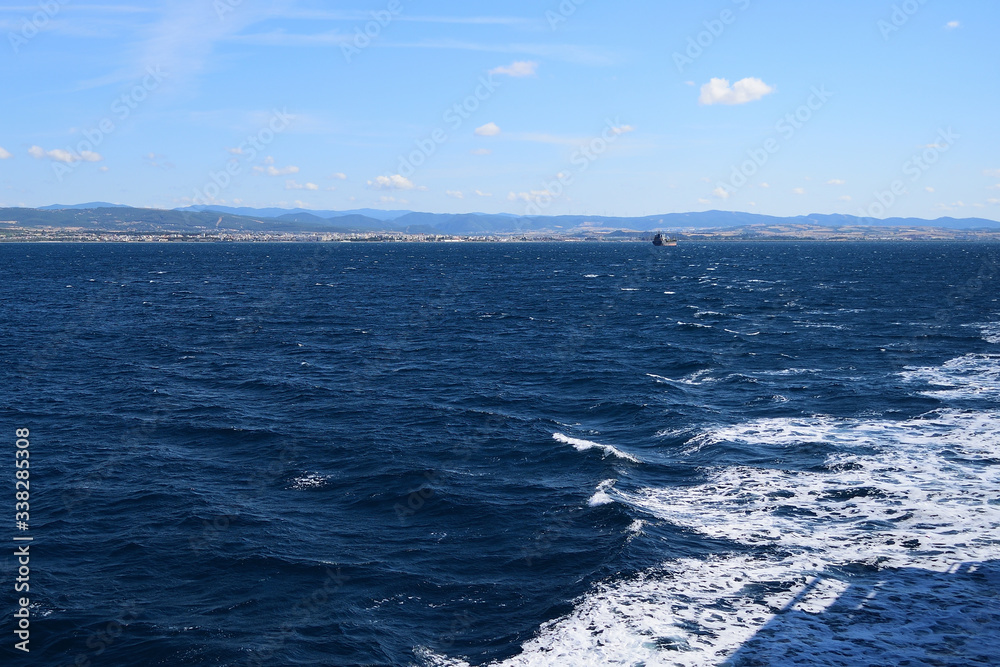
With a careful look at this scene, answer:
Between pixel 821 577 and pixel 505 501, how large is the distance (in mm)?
12368

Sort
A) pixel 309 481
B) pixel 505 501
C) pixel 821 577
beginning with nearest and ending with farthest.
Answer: pixel 821 577
pixel 505 501
pixel 309 481

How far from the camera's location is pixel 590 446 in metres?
36.5

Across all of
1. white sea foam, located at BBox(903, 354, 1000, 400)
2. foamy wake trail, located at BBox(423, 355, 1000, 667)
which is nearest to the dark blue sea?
foamy wake trail, located at BBox(423, 355, 1000, 667)

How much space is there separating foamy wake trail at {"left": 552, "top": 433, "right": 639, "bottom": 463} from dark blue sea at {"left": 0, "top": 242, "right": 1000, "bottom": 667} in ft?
0.58

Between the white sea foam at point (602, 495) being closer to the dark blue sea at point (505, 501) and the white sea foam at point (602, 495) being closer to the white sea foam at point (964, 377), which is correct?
the dark blue sea at point (505, 501)

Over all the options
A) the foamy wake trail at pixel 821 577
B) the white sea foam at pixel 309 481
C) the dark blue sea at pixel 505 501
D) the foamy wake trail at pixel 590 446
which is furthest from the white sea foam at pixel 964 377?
the white sea foam at pixel 309 481

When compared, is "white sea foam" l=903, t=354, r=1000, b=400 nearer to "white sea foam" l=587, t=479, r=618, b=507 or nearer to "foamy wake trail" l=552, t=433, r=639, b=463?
"foamy wake trail" l=552, t=433, r=639, b=463

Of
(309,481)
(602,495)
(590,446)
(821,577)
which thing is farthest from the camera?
(590,446)

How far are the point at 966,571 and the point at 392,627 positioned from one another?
1853cm

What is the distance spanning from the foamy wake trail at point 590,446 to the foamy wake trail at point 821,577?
4415 mm

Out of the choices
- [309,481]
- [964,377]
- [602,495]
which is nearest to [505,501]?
[602,495]

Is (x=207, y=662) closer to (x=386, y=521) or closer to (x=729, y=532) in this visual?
(x=386, y=521)

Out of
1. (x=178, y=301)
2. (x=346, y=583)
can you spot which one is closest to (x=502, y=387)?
(x=346, y=583)

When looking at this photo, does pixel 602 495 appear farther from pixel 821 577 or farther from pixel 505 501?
pixel 821 577
